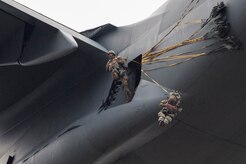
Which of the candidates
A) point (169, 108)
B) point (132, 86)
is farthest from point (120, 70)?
point (169, 108)

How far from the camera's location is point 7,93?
29.6 feet

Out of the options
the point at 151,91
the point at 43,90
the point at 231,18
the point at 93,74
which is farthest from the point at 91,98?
the point at 231,18

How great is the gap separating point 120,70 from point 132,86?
40 cm

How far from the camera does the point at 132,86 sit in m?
7.55

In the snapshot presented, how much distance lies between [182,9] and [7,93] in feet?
13.1

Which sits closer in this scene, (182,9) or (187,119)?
(187,119)

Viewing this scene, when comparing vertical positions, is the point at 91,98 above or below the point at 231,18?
above

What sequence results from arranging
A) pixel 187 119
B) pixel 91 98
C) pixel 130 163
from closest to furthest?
1. pixel 187 119
2. pixel 130 163
3. pixel 91 98

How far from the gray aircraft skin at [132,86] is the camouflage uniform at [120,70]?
201 millimetres

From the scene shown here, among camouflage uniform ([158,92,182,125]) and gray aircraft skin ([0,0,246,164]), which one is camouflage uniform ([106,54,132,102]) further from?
camouflage uniform ([158,92,182,125])

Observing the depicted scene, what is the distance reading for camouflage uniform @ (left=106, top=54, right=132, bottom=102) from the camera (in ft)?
23.9

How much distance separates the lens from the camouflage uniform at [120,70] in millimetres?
7297

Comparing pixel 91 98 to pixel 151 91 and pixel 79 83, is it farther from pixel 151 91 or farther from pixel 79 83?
pixel 151 91

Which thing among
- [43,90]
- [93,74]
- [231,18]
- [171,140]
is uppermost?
[43,90]
